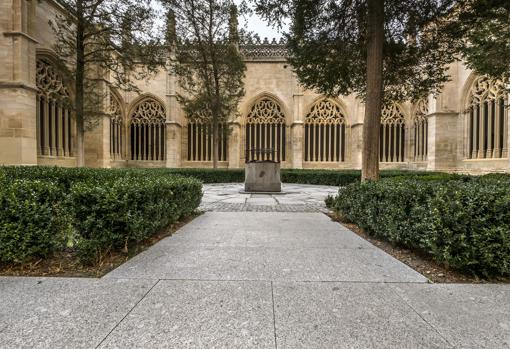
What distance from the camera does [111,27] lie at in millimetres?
12414

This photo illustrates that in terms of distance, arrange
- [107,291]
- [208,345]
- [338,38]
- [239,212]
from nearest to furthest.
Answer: [208,345]
[107,291]
[239,212]
[338,38]

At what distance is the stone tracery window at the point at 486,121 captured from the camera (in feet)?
49.4

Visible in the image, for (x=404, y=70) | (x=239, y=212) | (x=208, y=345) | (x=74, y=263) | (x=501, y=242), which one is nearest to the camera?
(x=208, y=345)

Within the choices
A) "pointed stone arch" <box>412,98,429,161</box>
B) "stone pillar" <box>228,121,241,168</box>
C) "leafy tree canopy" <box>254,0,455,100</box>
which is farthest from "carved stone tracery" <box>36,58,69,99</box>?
"pointed stone arch" <box>412,98,429,161</box>

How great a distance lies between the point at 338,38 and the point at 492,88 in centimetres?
1358

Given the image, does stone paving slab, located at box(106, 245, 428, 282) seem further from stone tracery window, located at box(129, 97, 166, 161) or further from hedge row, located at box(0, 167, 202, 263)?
stone tracery window, located at box(129, 97, 166, 161)

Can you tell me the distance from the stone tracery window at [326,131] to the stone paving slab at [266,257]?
63.0ft

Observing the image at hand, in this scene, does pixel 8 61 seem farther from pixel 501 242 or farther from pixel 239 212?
pixel 501 242

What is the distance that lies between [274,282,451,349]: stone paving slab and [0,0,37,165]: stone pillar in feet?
49.8

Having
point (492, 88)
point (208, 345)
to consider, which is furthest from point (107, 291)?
point (492, 88)

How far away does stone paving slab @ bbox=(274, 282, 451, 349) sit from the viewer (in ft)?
5.87

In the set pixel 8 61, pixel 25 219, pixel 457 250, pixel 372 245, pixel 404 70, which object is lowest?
pixel 372 245

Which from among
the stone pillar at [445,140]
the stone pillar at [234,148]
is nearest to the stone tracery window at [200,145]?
the stone pillar at [234,148]

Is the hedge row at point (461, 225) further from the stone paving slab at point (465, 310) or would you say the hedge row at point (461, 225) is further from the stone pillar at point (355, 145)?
the stone pillar at point (355, 145)
